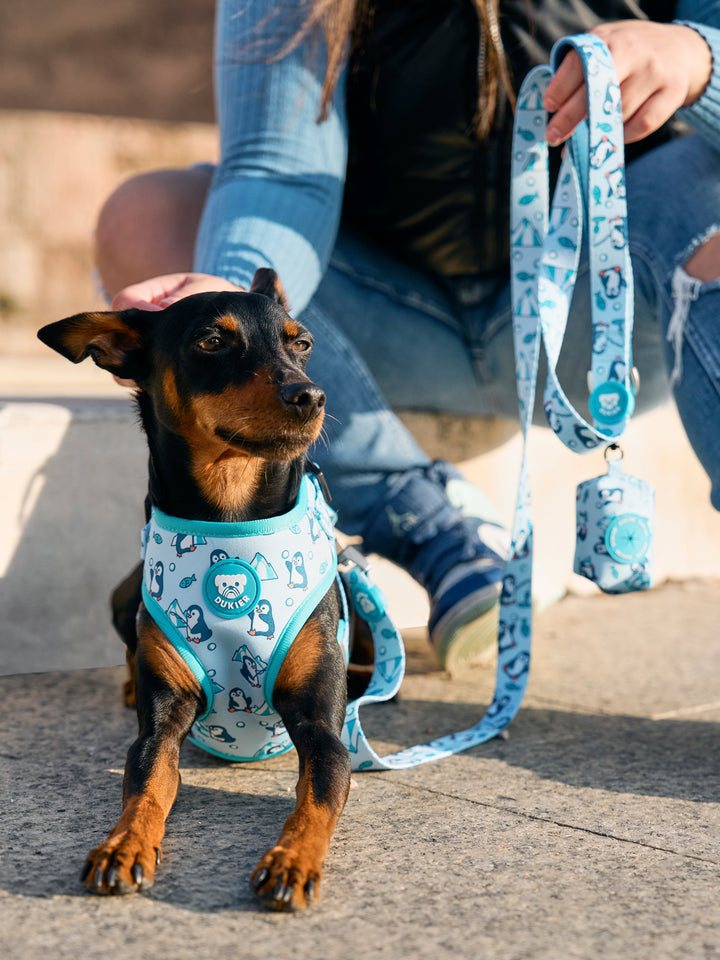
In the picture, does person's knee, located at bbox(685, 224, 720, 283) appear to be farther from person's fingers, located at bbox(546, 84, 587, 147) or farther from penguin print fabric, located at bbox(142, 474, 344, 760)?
penguin print fabric, located at bbox(142, 474, 344, 760)

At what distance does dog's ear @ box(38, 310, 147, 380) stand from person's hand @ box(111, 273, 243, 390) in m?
0.10

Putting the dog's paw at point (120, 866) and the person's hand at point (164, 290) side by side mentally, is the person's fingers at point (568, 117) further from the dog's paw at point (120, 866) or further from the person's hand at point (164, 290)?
the dog's paw at point (120, 866)

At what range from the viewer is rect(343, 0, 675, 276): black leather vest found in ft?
9.21

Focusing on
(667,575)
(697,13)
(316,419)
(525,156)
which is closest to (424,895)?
(316,419)

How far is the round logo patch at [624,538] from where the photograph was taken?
2213 millimetres

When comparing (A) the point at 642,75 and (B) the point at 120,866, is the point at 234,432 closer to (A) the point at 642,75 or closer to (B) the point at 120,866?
(B) the point at 120,866

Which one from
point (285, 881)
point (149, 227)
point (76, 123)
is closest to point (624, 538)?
point (285, 881)

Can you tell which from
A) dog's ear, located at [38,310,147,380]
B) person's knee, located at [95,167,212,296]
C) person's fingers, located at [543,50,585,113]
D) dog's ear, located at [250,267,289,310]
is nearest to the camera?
dog's ear, located at [38,310,147,380]

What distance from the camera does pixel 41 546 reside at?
9.84ft

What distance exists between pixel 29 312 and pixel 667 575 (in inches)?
226

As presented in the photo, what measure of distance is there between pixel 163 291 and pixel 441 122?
1.08 metres

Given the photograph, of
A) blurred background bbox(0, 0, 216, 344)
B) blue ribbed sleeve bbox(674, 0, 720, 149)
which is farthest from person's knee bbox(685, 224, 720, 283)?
blurred background bbox(0, 0, 216, 344)

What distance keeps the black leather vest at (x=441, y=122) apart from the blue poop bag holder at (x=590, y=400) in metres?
0.42

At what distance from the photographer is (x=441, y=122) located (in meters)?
2.94
